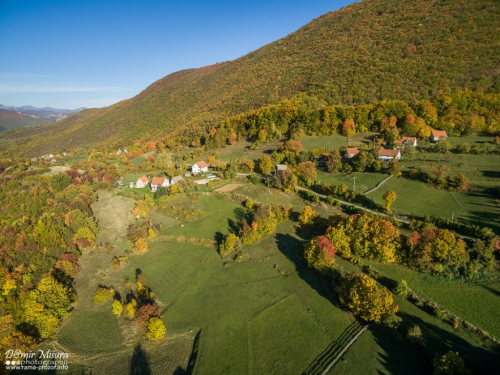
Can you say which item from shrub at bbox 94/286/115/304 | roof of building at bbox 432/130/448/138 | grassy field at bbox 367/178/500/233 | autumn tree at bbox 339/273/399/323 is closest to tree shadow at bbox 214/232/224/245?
shrub at bbox 94/286/115/304

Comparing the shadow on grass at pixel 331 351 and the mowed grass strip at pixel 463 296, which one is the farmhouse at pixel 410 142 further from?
the shadow on grass at pixel 331 351

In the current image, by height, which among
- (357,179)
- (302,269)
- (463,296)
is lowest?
(302,269)

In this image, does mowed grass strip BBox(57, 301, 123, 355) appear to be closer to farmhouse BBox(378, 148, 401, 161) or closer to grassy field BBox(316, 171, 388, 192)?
grassy field BBox(316, 171, 388, 192)

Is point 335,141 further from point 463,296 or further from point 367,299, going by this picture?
point 367,299

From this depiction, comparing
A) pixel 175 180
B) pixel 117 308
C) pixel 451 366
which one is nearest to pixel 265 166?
pixel 175 180

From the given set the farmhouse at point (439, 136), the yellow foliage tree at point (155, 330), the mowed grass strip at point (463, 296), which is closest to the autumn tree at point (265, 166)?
the mowed grass strip at point (463, 296)

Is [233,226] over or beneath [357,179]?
beneath
